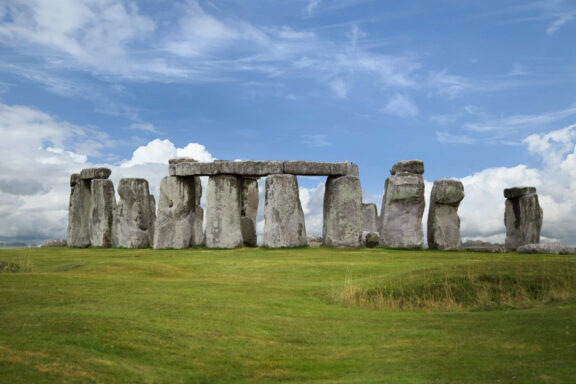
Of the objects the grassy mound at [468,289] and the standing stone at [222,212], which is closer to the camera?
the grassy mound at [468,289]

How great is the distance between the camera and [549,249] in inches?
1099

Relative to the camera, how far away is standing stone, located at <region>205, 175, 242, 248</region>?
30547 millimetres

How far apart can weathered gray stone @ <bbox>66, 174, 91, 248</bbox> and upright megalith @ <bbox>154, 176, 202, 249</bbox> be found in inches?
240

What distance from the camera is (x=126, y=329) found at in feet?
32.9

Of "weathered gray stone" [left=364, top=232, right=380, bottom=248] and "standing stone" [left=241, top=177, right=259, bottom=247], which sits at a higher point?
"standing stone" [left=241, top=177, right=259, bottom=247]

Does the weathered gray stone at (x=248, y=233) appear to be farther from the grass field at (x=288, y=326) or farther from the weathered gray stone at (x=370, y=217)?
the grass field at (x=288, y=326)

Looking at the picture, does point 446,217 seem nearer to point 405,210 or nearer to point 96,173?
point 405,210

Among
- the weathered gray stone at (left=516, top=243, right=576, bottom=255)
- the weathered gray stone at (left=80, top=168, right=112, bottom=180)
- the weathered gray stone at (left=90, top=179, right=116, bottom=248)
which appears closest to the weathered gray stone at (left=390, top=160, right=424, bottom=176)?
the weathered gray stone at (left=516, top=243, right=576, bottom=255)

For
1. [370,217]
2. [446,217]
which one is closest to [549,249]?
[446,217]

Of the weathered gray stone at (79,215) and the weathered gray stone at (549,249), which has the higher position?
the weathered gray stone at (79,215)

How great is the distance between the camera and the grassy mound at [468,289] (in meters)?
14.8

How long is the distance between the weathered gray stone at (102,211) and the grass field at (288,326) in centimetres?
1484

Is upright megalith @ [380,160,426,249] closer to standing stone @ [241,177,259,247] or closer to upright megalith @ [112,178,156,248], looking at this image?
standing stone @ [241,177,259,247]

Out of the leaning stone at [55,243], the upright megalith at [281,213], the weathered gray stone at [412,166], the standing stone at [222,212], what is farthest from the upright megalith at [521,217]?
the leaning stone at [55,243]
